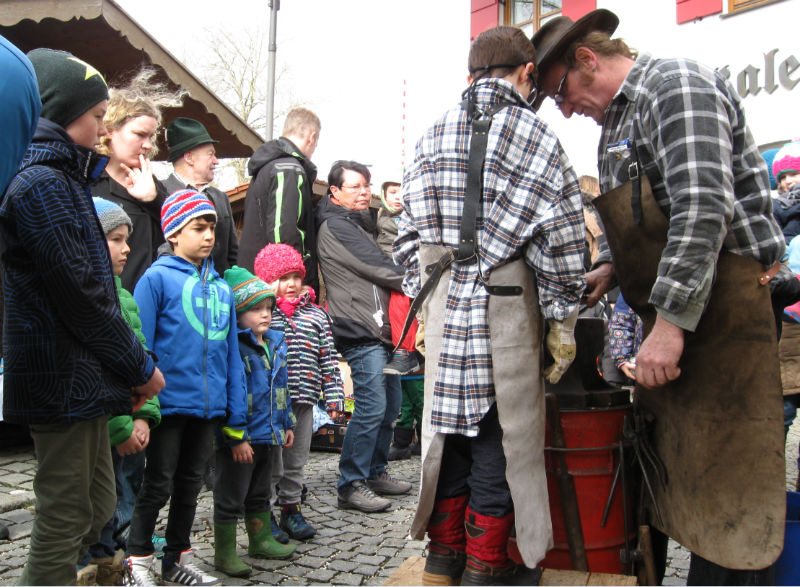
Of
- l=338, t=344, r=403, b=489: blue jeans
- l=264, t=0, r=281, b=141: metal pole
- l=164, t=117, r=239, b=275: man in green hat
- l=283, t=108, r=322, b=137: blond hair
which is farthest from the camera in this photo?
l=264, t=0, r=281, b=141: metal pole

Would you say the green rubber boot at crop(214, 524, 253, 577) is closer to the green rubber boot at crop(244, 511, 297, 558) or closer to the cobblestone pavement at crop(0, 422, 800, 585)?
the cobblestone pavement at crop(0, 422, 800, 585)

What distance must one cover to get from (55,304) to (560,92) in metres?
1.95

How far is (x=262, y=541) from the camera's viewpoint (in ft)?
12.3

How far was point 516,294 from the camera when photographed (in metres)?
2.46

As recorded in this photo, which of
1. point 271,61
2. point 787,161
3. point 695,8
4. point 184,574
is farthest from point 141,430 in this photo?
point 271,61

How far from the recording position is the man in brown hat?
88.4 inches

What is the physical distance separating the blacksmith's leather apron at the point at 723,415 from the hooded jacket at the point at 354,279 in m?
2.48

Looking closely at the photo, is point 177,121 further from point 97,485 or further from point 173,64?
point 97,485

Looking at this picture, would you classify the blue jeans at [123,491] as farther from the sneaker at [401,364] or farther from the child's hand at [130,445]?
the sneaker at [401,364]

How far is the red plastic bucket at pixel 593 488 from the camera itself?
2.72 meters

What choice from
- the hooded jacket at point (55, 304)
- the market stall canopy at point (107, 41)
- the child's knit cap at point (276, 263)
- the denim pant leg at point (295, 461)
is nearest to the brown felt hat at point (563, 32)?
the hooded jacket at point (55, 304)

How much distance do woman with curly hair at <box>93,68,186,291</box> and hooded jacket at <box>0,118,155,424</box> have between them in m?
1.46

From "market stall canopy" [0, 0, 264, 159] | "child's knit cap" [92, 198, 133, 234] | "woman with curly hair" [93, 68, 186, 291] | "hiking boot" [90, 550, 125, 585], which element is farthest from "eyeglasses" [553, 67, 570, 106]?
"market stall canopy" [0, 0, 264, 159]

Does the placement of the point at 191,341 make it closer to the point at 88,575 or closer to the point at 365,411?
the point at 88,575
